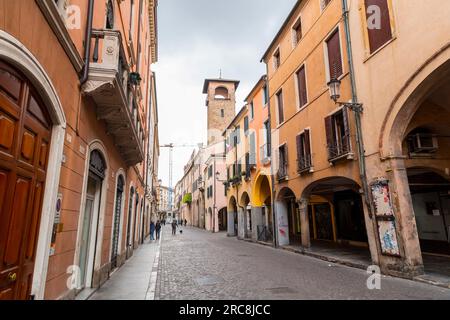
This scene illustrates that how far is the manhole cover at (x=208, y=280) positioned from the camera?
7.95 m

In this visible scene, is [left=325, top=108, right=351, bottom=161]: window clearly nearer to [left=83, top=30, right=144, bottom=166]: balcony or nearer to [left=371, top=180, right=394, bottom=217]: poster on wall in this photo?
[left=371, top=180, right=394, bottom=217]: poster on wall

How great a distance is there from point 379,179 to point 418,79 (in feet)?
10.1

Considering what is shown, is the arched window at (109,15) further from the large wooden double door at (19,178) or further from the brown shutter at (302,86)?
the brown shutter at (302,86)

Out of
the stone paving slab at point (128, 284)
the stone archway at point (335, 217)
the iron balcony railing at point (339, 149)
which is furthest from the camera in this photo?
the stone archway at point (335, 217)

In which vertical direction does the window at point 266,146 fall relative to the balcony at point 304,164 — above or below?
above

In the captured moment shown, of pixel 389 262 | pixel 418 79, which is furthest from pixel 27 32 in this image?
pixel 389 262

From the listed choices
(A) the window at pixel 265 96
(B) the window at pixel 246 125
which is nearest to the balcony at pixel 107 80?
(A) the window at pixel 265 96

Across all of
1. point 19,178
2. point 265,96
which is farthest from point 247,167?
point 19,178

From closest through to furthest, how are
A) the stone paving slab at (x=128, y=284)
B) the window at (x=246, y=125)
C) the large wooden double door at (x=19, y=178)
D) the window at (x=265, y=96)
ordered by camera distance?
the large wooden double door at (x=19, y=178) → the stone paving slab at (x=128, y=284) → the window at (x=265, y=96) → the window at (x=246, y=125)

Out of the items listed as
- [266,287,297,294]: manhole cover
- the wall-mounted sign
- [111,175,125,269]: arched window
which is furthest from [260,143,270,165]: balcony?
the wall-mounted sign

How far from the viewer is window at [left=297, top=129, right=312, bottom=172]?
13.7 metres

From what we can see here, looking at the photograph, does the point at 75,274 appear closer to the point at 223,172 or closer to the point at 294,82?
the point at 294,82

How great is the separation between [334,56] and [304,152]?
445 centimetres

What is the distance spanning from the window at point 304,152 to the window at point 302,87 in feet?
5.40
